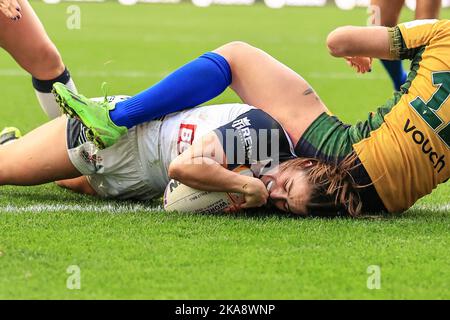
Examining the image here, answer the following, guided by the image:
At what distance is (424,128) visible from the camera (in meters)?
4.98

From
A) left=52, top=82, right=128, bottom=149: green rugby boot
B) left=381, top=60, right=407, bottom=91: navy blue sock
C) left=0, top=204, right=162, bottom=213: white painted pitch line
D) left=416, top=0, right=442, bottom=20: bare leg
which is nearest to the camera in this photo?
left=52, top=82, right=128, bottom=149: green rugby boot

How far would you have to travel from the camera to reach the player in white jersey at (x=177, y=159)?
197 inches

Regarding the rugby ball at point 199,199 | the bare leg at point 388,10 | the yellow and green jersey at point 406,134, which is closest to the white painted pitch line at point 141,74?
the bare leg at point 388,10

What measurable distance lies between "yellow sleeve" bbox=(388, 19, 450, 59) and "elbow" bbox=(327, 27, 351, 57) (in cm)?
22

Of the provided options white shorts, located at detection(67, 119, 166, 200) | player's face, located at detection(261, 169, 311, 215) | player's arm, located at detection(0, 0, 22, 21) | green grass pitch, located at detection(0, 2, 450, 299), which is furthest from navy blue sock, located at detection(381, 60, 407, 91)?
player's arm, located at detection(0, 0, 22, 21)

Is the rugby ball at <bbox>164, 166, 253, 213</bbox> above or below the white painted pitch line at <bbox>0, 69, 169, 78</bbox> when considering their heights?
above

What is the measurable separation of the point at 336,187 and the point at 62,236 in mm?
1331

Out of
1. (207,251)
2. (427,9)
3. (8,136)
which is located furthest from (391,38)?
(427,9)

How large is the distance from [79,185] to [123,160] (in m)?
0.54

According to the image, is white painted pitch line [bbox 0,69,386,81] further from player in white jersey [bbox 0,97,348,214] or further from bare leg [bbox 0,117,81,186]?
bare leg [bbox 0,117,81,186]

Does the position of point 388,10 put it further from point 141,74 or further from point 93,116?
point 141,74

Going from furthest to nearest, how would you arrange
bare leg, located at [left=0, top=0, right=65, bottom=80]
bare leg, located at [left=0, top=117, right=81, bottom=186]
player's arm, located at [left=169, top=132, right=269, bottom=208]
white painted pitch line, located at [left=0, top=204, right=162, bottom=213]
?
bare leg, located at [left=0, top=0, right=65, bottom=80] < bare leg, located at [left=0, top=117, right=81, bottom=186] < white painted pitch line, located at [left=0, top=204, right=162, bottom=213] < player's arm, located at [left=169, top=132, right=269, bottom=208]

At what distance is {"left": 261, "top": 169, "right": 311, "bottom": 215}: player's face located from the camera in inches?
197
